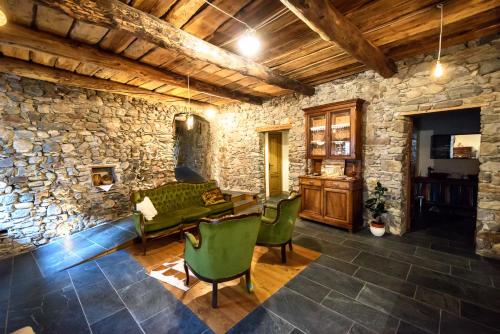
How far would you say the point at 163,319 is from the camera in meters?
2.00

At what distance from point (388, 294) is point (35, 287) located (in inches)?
160

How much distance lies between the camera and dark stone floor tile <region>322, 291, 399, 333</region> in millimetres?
1865

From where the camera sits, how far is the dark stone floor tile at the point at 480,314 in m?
1.88

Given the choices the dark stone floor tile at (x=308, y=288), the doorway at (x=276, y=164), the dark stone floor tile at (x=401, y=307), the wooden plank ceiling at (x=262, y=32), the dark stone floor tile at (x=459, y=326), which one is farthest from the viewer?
the doorway at (x=276, y=164)

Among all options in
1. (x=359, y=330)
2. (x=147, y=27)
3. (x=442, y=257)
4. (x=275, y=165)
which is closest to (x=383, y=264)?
(x=442, y=257)

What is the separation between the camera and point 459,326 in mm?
1853

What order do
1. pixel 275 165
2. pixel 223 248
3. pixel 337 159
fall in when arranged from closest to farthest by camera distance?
pixel 223 248 → pixel 337 159 → pixel 275 165

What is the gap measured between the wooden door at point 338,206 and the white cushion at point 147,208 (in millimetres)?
3219

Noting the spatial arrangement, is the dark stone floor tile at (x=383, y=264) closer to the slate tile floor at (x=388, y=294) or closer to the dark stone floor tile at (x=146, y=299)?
the slate tile floor at (x=388, y=294)

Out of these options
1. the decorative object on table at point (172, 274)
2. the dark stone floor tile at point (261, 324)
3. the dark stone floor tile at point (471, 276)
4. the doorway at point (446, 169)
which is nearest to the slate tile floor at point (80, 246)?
the decorative object on table at point (172, 274)

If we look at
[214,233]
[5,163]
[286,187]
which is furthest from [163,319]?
[286,187]

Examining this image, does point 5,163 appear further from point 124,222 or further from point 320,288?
point 320,288

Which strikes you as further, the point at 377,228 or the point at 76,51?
the point at 377,228

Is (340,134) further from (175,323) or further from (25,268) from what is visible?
(25,268)
